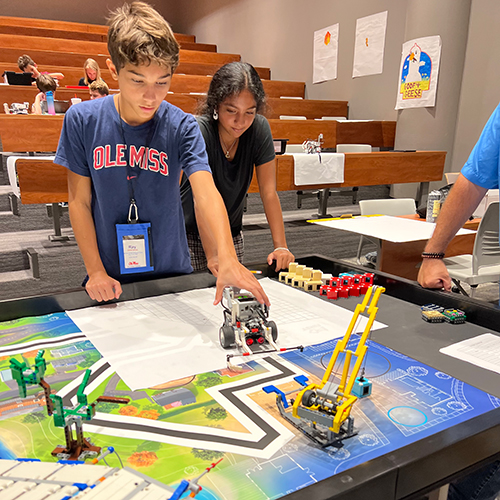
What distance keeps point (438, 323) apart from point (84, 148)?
35.8 inches

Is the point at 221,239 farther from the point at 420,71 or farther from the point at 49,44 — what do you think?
the point at 49,44

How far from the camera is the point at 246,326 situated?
0.89 meters

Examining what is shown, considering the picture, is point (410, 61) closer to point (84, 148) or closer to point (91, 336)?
point (84, 148)

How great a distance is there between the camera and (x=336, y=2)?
5168mm

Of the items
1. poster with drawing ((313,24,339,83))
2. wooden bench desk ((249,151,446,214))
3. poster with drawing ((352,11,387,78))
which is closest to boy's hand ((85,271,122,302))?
wooden bench desk ((249,151,446,214))

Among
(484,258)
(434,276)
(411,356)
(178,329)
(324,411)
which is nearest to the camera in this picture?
(324,411)

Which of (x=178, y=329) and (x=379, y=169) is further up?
(x=379, y=169)

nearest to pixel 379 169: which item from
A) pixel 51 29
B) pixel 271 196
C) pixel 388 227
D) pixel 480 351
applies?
pixel 388 227

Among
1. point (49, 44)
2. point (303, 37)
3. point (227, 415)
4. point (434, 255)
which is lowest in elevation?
point (227, 415)

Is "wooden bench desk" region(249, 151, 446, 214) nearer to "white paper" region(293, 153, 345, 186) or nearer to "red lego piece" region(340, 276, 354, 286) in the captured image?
"white paper" region(293, 153, 345, 186)

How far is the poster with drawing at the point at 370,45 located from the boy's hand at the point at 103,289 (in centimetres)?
445

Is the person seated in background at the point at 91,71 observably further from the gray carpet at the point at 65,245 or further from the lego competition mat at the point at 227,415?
the lego competition mat at the point at 227,415

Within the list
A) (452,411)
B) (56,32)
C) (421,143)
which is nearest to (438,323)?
(452,411)

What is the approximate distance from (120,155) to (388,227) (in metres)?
1.56
